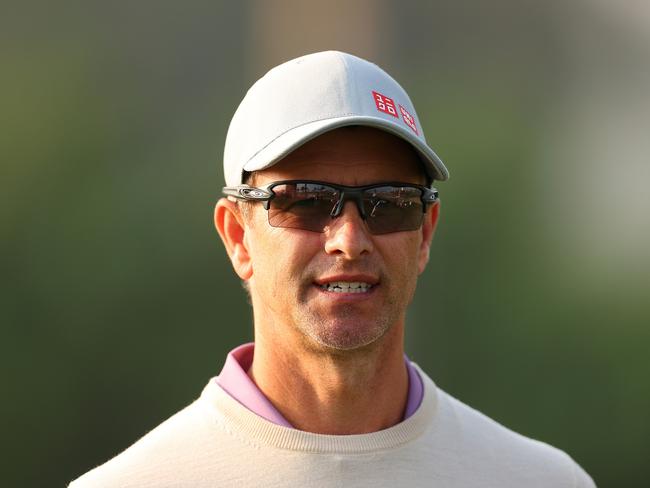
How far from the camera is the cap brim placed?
2.55 metres

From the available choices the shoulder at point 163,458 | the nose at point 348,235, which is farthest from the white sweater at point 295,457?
the nose at point 348,235

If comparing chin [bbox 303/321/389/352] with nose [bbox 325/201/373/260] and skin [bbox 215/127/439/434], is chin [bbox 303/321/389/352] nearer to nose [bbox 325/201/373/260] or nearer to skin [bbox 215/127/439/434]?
skin [bbox 215/127/439/434]

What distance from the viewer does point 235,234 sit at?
2885 millimetres

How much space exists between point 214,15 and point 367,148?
7.94 metres

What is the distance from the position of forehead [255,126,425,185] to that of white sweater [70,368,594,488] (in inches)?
24.6

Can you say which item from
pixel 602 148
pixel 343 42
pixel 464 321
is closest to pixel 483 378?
pixel 464 321

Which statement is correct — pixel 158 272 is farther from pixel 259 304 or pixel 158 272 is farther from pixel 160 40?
pixel 259 304

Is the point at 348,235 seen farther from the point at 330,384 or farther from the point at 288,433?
the point at 288,433

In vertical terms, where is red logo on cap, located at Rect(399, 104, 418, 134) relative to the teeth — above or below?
above

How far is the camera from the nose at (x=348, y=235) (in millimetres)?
2541

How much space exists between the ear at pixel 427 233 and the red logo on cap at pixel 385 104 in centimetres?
31

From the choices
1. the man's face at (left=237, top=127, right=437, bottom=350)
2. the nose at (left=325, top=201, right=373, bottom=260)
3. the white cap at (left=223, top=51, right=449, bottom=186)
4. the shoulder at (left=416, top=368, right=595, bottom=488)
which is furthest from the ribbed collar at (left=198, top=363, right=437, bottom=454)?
the white cap at (left=223, top=51, right=449, bottom=186)

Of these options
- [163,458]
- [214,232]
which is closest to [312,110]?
[163,458]

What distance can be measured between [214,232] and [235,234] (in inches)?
251
